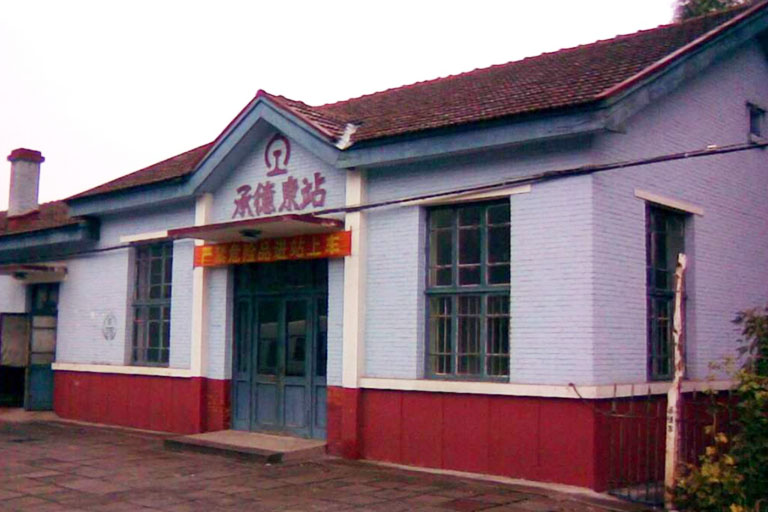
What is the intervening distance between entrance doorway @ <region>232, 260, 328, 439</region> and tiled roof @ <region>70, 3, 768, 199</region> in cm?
221

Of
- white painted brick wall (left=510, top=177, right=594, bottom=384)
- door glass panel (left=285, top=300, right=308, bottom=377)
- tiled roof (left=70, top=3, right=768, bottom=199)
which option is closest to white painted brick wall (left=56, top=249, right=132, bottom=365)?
tiled roof (left=70, top=3, right=768, bottom=199)

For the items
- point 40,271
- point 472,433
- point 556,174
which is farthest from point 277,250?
point 40,271

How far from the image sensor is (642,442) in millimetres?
11094

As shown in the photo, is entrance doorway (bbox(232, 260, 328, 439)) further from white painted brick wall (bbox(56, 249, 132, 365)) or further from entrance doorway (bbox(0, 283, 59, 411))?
entrance doorway (bbox(0, 283, 59, 411))

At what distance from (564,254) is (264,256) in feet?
16.4

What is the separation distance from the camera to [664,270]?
12156 mm

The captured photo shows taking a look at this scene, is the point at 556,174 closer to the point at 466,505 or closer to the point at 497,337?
the point at 497,337

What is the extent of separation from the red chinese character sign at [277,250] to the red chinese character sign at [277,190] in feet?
1.69

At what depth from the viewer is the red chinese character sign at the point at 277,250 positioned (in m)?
12.9

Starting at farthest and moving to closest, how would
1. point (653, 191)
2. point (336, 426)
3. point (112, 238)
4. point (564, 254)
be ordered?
point (112, 238)
point (336, 426)
point (653, 191)
point (564, 254)

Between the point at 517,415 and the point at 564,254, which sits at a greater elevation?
the point at 564,254

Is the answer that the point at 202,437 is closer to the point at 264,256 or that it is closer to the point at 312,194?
the point at 264,256

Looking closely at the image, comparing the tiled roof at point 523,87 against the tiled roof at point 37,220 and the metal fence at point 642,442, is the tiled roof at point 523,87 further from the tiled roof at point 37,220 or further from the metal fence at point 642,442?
the tiled roof at point 37,220

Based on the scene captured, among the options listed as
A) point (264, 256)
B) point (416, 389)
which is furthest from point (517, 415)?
point (264, 256)
